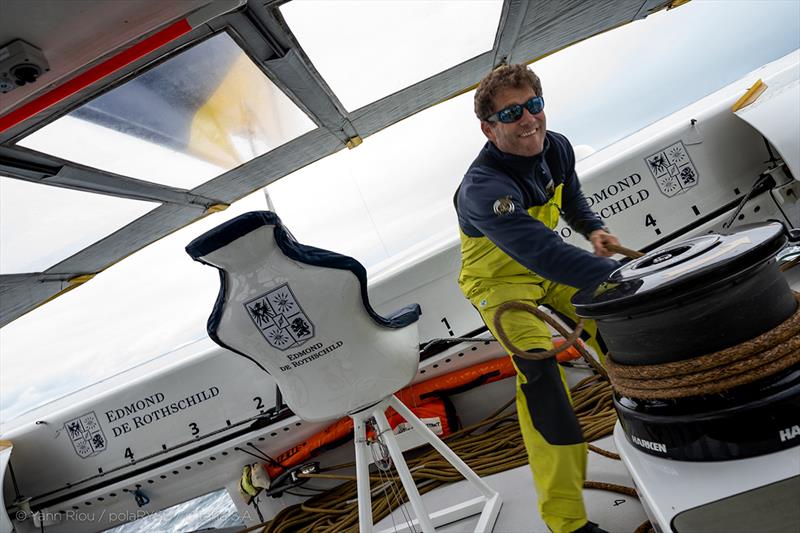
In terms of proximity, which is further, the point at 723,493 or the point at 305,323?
the point at 305,323

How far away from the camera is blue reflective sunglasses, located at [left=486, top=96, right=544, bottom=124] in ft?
5.48

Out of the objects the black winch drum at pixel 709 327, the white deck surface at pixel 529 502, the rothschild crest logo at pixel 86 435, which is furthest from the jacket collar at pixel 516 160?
the rothschild crest logo at pixel 86 435

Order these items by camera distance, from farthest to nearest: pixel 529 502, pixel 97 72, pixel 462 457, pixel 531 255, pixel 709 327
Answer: pixel 462 457 < pixel 529 502 < pixel 531 255 < pixel 97 72 < pixel 709 327

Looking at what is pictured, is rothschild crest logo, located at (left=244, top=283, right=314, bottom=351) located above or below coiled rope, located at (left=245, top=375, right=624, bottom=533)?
above

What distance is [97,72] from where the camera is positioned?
1409 millimetres

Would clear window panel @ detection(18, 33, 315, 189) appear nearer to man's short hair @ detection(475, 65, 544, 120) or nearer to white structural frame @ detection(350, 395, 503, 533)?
man's short hair @ detection(475, 65, 544, 120)

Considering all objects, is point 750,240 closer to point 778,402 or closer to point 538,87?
point 778,402

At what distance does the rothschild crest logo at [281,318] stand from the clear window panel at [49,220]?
118 centimetres

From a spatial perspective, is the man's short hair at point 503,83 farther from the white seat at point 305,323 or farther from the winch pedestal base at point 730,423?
the winch pedestal base at point 730,423

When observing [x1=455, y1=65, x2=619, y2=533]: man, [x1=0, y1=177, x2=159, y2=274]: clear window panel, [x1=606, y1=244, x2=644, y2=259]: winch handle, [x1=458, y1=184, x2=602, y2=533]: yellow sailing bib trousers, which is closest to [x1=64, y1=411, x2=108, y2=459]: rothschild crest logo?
[x1=0, y1=177, x2=159, y2=274]: clear window panel

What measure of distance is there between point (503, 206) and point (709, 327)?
0.80 meters

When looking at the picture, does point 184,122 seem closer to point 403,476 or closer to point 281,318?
point 281,318

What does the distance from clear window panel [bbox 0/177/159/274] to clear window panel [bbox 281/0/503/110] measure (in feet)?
4.19

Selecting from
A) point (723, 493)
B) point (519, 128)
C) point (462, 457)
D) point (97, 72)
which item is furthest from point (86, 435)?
point (723, 493)
